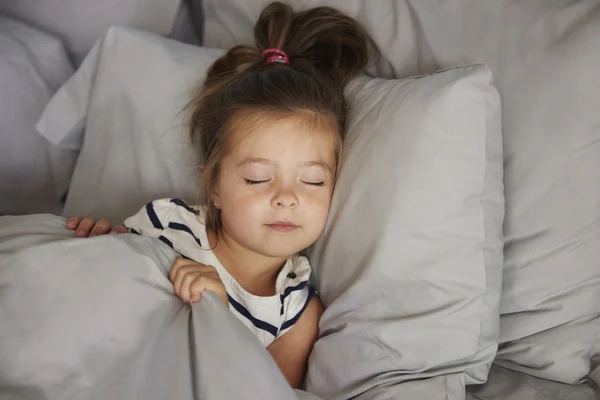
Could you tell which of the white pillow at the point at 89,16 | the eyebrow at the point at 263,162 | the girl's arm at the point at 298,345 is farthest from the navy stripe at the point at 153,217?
the white pillow at the point at 89,16

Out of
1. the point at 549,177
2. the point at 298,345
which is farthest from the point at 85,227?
the point at 549,177

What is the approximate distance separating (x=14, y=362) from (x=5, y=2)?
114 centimetres

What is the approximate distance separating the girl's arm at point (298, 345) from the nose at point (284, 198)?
251mm

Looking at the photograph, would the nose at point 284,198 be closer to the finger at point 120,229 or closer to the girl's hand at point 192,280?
the girl's hand at point 192,280

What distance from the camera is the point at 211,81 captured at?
3.85 ft

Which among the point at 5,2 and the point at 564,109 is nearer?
the point at 564,109

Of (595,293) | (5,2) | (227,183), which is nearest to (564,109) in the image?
(595,293)

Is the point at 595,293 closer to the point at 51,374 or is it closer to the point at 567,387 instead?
the point at 567,387

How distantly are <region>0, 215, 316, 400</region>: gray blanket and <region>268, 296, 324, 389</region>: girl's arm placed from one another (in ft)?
0.71

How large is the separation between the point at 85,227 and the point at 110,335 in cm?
37

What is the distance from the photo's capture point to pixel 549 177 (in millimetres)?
925

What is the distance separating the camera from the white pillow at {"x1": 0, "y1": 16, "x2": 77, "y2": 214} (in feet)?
4.21

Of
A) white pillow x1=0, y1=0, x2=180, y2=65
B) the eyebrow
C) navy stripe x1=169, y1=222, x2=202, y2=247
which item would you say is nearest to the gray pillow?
the eyebrow

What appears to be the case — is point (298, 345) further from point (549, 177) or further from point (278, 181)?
point (549, 177)
